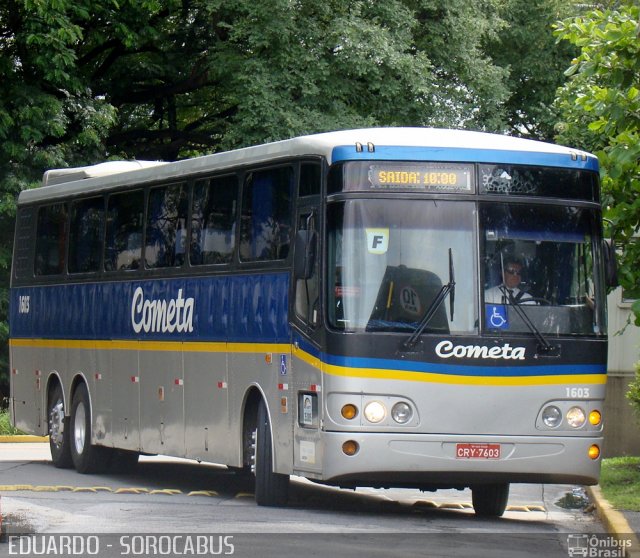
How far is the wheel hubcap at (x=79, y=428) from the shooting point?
62.1ft

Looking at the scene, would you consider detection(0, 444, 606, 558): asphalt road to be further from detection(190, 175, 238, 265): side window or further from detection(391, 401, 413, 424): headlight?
detection(190, 175, 238, 265): side window

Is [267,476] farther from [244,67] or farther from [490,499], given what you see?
[244,67]

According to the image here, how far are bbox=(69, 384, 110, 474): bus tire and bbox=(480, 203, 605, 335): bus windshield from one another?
7.51m

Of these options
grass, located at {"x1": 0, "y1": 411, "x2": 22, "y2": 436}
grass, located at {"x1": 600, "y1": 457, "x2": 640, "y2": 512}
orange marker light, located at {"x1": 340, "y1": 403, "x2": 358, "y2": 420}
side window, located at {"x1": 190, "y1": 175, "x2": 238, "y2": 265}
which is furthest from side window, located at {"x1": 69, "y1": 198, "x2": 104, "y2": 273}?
grass, located at {"x1": 0, "y1": 411, "x2": 22, "y2": 436}

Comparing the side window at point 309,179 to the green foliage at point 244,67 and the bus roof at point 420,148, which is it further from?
the green foliage at point 244,67

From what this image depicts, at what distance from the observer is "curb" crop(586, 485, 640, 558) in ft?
36.5

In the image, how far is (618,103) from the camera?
44.3 feet

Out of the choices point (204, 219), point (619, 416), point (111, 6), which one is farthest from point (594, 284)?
point (111, 6)

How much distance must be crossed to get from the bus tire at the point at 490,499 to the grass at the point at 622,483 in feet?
3.46

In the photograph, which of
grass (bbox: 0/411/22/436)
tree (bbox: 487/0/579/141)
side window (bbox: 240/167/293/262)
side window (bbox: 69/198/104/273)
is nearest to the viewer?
side window (bbox: 240/167/293/262)

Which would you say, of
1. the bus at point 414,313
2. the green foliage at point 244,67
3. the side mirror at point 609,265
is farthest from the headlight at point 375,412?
the green foliage at point 244,67

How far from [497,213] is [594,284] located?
44.1 inches

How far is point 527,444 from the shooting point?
12922 millimetres

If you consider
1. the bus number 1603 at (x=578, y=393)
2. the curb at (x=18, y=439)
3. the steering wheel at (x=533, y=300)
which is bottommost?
the curb at (x=18, y=439)
